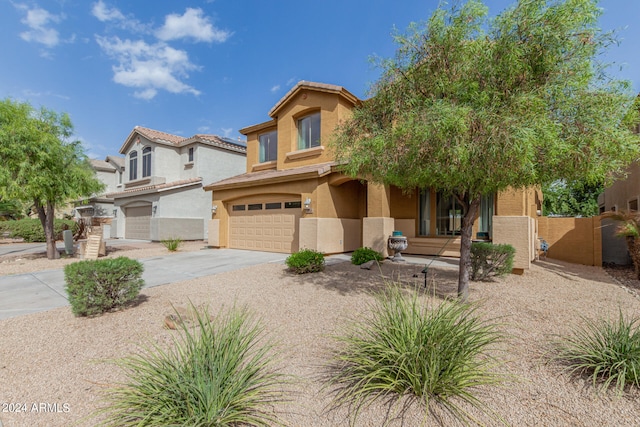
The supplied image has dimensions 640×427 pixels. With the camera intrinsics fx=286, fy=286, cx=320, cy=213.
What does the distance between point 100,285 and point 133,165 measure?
23.4 m

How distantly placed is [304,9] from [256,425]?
43.2 ft

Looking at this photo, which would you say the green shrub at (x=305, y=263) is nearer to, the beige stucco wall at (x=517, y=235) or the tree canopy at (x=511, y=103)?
the tree canopy at (x=511, y=103)

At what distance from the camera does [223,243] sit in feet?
53.9

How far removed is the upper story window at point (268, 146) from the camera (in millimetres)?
17047

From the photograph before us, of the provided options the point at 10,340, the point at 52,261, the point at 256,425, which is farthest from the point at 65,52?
the point at 256,425

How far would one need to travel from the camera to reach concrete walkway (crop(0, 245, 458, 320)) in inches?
249

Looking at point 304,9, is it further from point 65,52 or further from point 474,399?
point 474,399

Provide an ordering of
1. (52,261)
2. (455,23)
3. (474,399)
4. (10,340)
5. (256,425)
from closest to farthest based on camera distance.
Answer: (256,425) < (474,399) < (10,340) < (455,23) < (52,261)

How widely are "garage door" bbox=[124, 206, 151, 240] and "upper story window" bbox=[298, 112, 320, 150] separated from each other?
1384cm

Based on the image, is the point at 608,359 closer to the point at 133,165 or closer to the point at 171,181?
the point at 171,181

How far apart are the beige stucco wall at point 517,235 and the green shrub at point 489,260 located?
1224 mm

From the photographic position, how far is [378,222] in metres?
11.7

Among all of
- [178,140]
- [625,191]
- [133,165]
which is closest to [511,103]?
[625,191]

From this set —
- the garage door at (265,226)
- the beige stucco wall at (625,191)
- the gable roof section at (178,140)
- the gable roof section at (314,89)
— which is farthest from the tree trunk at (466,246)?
the gable roof section at (178,140)
